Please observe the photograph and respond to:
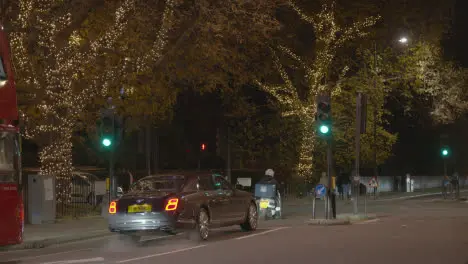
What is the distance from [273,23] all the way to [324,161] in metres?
20.3

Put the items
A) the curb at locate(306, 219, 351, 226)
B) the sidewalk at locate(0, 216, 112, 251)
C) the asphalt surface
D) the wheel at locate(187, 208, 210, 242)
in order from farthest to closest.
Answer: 1. the curb at locate(306, 219, 351, 226)
2. the sidewalk at locate(0, 216, 112, 251)
3. the wheel at locate(187, 208, 210, 242)
4. the asphalt surface

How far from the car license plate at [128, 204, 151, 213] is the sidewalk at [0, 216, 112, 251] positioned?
8.63ft

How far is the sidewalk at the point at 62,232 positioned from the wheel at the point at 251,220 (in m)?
3.80

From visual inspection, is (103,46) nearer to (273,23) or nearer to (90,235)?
(273,23)

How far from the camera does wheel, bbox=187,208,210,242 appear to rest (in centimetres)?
1988

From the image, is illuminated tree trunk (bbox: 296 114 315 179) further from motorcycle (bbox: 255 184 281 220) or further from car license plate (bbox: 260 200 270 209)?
car license plate (bbox: 260 200 270 209)

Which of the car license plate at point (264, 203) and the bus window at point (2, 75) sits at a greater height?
the bus window at point (2, 75)

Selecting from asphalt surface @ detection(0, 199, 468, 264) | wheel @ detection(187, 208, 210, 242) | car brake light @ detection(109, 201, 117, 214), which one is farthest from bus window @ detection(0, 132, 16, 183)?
wheel @ detection(187, 208, 210, 242)

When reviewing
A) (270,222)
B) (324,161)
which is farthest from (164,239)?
(324,161)

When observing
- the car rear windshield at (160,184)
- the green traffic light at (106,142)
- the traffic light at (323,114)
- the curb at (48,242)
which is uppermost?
the traffic light at (323,114)

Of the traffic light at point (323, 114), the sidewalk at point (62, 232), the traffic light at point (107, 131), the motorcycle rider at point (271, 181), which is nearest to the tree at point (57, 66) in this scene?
the traffic light at point (107, 131)

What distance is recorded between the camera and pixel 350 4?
43.0 m

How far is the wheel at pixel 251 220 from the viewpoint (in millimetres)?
22828

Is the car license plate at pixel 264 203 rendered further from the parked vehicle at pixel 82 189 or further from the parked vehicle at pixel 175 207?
the parked vehicle at pixel 82 189
